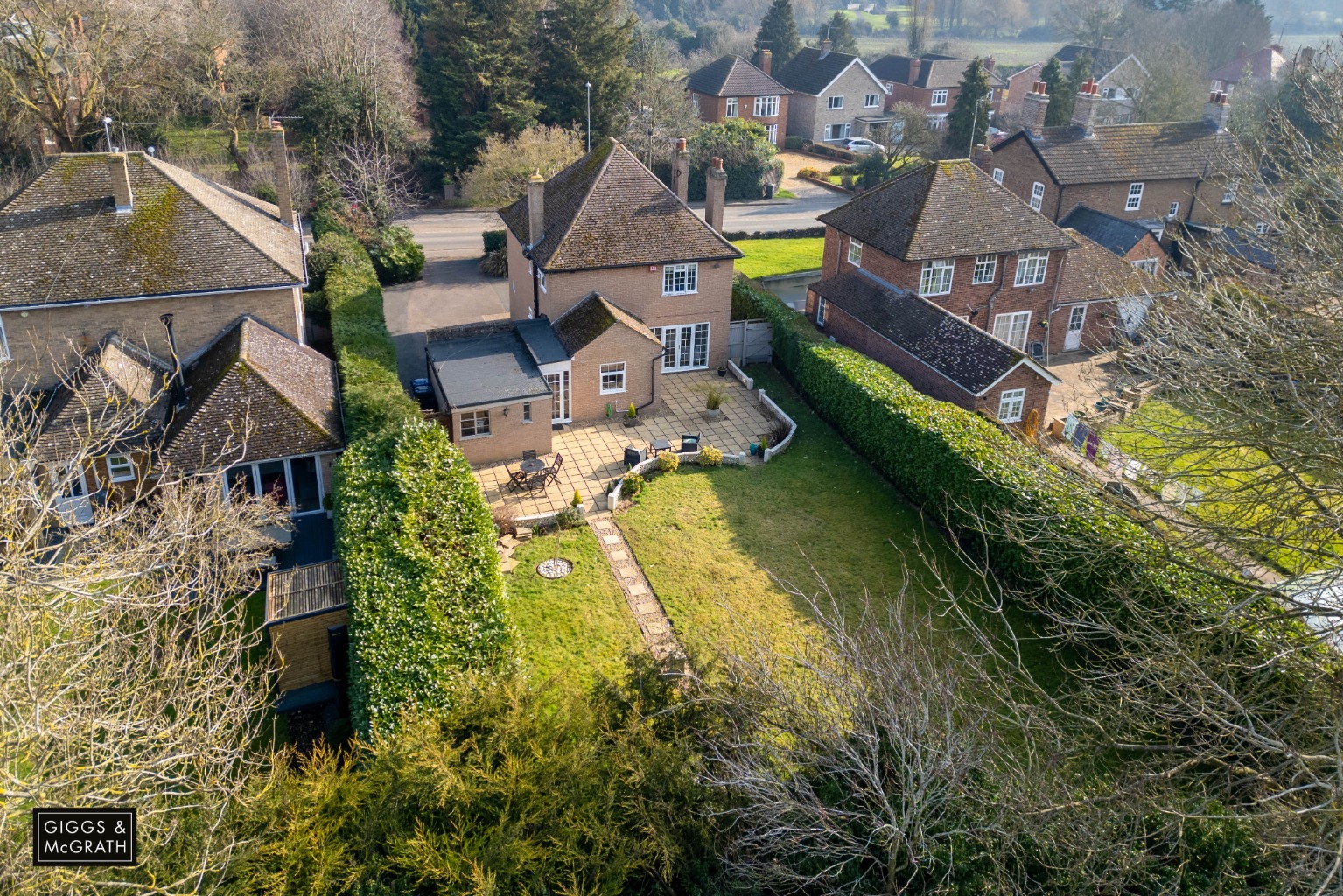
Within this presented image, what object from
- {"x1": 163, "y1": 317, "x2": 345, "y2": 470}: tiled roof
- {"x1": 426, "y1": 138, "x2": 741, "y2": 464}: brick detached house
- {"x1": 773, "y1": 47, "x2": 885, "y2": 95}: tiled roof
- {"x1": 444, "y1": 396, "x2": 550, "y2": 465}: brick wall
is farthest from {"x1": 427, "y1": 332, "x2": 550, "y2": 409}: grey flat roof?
{"x1": 773, "y1": 47, "x2": 885, "y2": 95}: tiled roof

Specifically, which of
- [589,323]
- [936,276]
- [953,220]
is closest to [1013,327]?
[936,276]

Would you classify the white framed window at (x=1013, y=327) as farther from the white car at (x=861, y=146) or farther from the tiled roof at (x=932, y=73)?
the tiled roof at (x=932, y=73)

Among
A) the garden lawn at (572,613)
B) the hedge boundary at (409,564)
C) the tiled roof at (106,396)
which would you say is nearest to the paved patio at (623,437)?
the garden lawn at (572,613)

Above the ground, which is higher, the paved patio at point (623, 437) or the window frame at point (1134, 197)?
the window frame at point (1134, 197)

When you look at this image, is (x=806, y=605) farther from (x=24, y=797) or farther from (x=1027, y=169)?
(x=1027, y=169)

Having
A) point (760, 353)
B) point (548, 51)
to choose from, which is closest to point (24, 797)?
point (760, 353)
